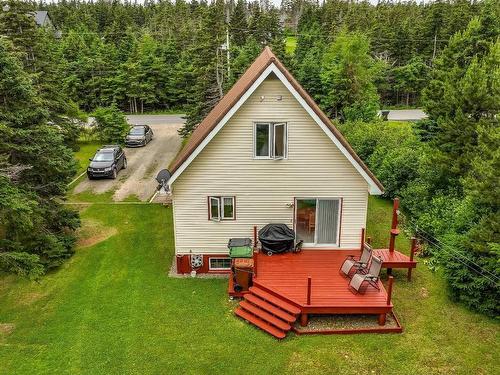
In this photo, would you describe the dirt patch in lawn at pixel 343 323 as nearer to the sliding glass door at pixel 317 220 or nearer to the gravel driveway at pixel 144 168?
the sliding glass door at pixel 317 220

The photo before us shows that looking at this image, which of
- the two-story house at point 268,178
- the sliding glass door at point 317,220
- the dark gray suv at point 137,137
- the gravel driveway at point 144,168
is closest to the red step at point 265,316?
the two-story house at point 268,178

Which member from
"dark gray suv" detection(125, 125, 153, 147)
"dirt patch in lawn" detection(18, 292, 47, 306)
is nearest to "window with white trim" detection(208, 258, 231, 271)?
"dirt patch in lawn" detection(18, 292, 47, 306)

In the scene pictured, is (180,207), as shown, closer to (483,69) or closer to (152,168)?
(483,69)

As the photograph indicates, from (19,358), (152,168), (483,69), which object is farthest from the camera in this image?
(152,168)

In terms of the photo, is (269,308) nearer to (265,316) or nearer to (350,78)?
(265,316)

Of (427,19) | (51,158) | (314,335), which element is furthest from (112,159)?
(427,19)

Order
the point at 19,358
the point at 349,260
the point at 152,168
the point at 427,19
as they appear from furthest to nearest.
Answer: the point at 427,19 < the point at 152,168 < the point at 349,260 < the point at 19,358

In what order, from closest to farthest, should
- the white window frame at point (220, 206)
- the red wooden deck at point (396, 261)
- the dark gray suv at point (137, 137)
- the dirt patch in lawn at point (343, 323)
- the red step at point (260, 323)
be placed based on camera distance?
the red step at point (260, 323)
the dirt patch in lawn at point (343, 323)
the red wooden deck at point (396, 261)
the white window frame at point (220, 206)
the dark gray suv at point (137, 137)
